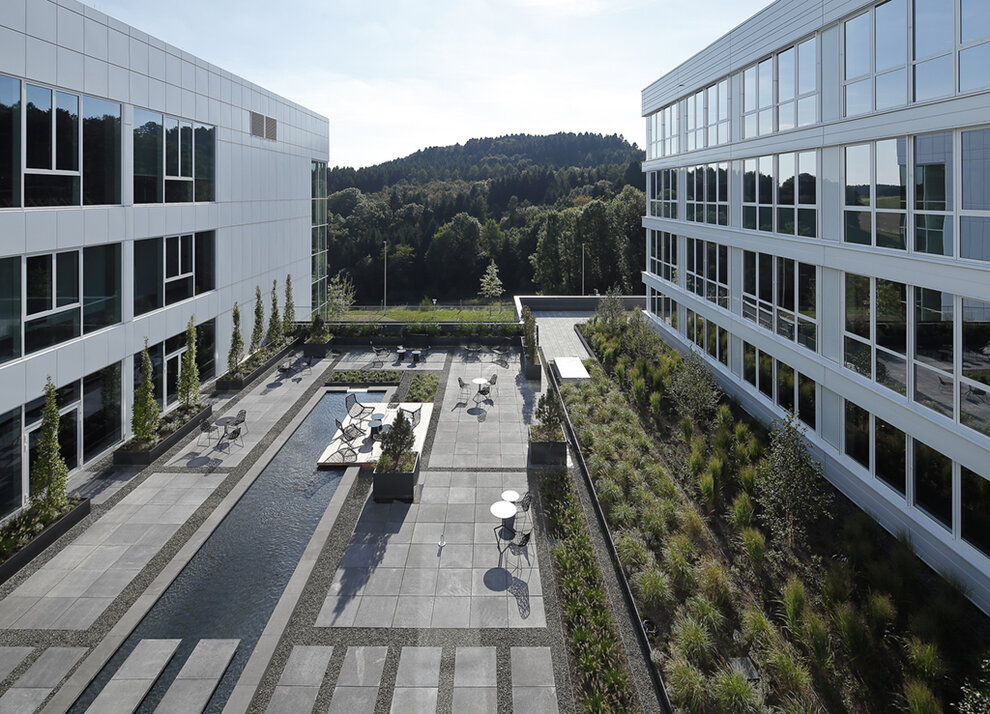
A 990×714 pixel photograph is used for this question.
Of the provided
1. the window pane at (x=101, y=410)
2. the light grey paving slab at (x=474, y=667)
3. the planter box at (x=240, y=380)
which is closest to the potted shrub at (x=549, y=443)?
the light grey paving slab at (x=474, y=667)

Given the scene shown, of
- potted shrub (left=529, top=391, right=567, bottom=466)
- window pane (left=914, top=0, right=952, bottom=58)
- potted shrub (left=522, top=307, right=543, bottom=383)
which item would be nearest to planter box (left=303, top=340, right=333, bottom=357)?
potted shrub (left=522, top=307, right=543, bottom=383)

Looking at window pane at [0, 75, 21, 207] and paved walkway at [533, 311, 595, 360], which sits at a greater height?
window pane at [0, 75, 21, 207]

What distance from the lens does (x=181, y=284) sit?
18391mm

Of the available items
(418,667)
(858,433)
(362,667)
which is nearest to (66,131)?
(362,667)

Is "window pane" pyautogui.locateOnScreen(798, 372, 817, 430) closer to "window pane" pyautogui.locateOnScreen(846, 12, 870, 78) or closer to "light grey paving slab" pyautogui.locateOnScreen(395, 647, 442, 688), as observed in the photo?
"window pane" pyautogui.locateOnScreen(846, 12, 870, 78)

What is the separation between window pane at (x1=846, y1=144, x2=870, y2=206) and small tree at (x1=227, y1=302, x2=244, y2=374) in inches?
707

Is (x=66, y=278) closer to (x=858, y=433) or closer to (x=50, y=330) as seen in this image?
(x=50, y=330)

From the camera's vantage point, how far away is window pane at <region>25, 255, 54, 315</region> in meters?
11.8

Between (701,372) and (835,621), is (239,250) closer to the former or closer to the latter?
(701,372)

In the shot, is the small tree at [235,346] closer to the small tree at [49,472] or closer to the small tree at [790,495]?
Answer: the small tree at [49,472]

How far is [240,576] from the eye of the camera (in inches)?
394

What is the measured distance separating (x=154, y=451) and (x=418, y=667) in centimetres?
961

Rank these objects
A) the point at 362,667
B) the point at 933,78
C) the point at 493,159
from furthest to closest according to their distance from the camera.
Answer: the point at 493,159 → the point at 933,78 → the point at 362,667

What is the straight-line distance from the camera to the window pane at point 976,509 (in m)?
8.82
